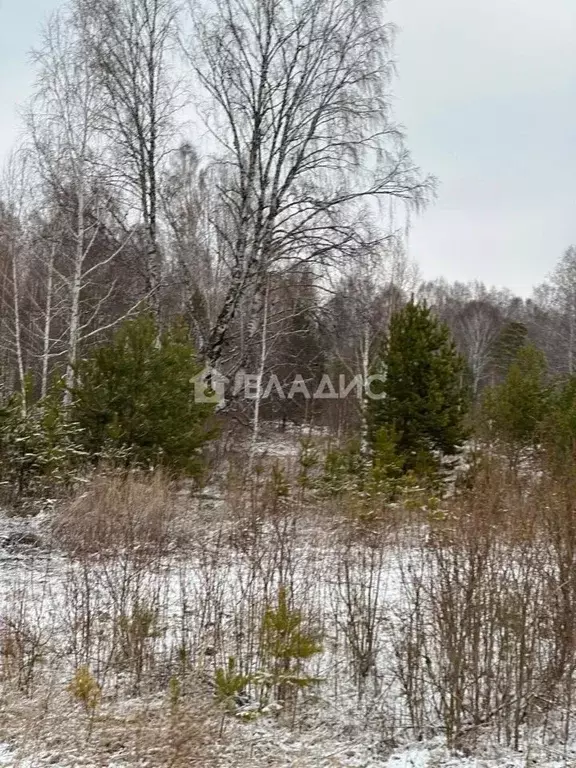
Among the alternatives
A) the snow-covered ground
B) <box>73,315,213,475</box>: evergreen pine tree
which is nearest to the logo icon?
<box>73,315,213,475</box>: evergreen pine tree

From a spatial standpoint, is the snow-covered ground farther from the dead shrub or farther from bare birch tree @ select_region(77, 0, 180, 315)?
bare birch tree @ select_region(77, 0, 180, 315)

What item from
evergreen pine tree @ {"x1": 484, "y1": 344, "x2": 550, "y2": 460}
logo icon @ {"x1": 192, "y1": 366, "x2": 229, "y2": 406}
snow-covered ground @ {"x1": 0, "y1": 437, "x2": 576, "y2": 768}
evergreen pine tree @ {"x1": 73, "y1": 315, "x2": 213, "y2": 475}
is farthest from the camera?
evergreen pine tree @ {"x1": 484, "y1": 344, "x2": 550, "y2": 460}

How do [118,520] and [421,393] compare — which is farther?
[421,393]

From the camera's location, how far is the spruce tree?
31.9 feet

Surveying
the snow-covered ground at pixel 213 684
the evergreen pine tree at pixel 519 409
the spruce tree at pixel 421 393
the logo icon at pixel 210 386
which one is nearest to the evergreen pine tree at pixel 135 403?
the logo icon at pixel 210 386

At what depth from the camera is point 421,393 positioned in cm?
991

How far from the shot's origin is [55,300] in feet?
55.4

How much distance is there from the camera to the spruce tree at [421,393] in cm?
972

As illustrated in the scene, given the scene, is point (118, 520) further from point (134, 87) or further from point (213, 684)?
point (134, 87)

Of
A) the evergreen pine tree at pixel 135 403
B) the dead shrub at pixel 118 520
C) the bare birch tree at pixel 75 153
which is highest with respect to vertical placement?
the bare birch tree at pixel 75 153

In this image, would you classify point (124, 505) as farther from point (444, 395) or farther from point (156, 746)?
point (444, 395)

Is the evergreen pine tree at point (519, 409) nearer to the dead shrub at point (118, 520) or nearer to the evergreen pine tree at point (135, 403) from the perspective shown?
the evergreen pine tree at point (135, 403)

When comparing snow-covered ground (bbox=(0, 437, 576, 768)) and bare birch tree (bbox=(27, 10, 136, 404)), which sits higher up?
bare birch tree (bbox=(27, 10, 136, 404))

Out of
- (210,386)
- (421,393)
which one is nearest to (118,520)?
(421,393)
